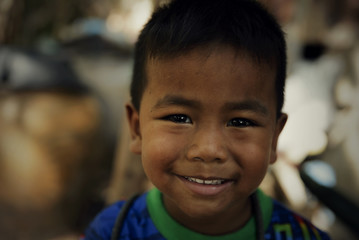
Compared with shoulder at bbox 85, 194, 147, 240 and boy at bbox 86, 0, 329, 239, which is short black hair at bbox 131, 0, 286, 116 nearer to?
boy at bbox 86, 0, 329, 239

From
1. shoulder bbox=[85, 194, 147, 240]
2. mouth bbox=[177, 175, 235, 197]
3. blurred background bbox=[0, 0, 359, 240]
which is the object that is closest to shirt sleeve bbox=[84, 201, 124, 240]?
shoulder bbox=[85, 194, 147, 240]

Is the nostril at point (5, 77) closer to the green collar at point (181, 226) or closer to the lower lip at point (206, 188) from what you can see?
the green collar at point (181, 226)

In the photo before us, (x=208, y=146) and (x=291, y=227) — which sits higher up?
(x=208, y=146)

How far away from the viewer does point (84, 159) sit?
10.9ft

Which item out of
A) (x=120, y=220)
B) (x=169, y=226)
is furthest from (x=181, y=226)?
(x=120, y=220)

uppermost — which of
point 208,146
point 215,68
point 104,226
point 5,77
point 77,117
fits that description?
point 215,68

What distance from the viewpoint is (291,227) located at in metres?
1.07

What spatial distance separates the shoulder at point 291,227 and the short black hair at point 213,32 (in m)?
0.30

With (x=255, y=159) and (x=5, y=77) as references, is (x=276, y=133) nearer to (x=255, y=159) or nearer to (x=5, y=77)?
(x=255, y=159)

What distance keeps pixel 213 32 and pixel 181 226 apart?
0.53m

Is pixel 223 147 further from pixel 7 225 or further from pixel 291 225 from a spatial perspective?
pixel 7 225

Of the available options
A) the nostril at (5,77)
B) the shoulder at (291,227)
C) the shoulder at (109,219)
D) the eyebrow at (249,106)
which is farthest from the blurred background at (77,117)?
the eyebrow at (249,106)

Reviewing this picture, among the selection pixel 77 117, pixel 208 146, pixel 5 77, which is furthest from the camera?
pixel 77 117

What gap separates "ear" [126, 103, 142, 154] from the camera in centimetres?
109
